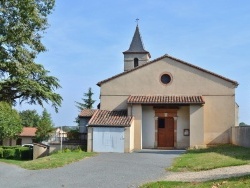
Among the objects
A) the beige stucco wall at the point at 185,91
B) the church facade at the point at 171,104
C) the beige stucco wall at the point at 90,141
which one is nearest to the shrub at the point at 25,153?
the church facade at the point at 171,104

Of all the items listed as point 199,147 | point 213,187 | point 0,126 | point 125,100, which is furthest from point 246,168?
point 0,126

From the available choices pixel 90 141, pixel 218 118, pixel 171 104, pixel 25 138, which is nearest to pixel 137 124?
pixel 171 104

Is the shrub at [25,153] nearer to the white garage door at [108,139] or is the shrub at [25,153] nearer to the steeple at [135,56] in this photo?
the white garage door at [108,139]

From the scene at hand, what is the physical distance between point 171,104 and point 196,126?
2.65 meters

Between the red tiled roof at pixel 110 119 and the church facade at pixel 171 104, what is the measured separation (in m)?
0.08

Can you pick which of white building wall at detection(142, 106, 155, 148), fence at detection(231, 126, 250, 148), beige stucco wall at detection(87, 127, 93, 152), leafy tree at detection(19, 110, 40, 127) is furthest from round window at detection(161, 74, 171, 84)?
leafy tree at detection(19, 110, 40, 127)

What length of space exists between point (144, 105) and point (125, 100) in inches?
66.1

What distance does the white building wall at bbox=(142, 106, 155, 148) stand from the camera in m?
34.0

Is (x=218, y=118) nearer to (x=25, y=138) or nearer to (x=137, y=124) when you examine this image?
(x=137, y=124)

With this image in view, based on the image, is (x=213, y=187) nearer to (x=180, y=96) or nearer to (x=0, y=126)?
(x=180, y=96)

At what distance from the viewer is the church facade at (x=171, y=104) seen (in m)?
32.7

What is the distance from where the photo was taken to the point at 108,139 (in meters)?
30.2

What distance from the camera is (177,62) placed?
3428 centimetres

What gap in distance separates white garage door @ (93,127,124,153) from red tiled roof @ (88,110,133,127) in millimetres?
373
